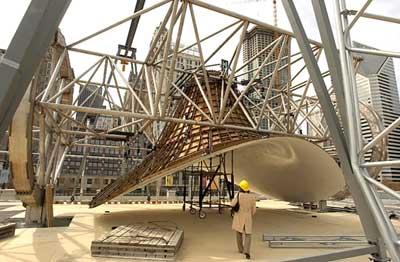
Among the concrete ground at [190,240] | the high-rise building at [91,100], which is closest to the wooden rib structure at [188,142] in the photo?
the concrete ground at [190,240]

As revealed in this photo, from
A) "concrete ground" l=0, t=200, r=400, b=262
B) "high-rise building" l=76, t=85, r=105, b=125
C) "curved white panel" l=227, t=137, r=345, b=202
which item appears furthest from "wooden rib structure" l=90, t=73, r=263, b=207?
"high-rise building" l=76, t=85, r=105, b=125

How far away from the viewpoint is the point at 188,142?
16438 mm

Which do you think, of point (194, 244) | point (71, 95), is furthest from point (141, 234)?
point (71, 95)

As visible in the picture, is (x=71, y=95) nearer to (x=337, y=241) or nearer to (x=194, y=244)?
(x=194, y=244)

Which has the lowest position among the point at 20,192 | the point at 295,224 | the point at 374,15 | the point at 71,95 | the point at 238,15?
the point at 295,224

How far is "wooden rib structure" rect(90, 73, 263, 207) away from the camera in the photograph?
45.5 feet

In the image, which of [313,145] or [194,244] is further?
[313,145]

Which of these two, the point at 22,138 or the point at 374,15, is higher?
the point at 374,15

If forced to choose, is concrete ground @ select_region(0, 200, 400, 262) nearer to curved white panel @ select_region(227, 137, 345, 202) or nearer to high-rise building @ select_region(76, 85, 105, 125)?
curved white panel @ select_region(227, 137, 345, 202)

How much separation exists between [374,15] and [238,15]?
26.7 ft

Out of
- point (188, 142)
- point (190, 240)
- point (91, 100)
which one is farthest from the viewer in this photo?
point (91, 100)

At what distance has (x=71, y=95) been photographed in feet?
69.7

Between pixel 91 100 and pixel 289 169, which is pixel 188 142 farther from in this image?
pixel 289 169

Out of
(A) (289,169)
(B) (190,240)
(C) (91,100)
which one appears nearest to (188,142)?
(B) (190,240)
